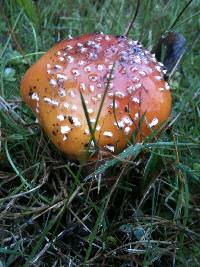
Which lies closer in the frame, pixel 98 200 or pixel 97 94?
pixel 97 94

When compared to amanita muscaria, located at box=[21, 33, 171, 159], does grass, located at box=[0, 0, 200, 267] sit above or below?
below

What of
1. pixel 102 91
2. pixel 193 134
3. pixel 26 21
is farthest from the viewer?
pixel 26 21

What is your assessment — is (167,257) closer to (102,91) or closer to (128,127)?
(128,127)

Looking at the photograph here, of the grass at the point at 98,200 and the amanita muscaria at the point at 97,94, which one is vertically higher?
the amanita muscaria at the point at 97,94

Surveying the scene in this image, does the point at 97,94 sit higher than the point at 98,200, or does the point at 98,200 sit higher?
the point at 97,94

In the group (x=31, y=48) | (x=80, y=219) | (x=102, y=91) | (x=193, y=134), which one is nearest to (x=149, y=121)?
(x=102, y=91)

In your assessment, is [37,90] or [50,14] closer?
[37,90]

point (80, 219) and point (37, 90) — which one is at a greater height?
point (37, 90)

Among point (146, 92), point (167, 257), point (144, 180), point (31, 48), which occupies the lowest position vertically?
point (167, 257)
